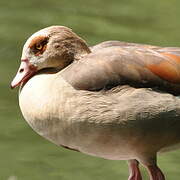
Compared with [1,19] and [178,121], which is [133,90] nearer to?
[178,121]

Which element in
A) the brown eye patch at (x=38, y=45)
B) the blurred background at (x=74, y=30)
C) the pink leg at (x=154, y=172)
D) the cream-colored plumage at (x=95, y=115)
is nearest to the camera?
the cream-colored plumage at (x=95, y=115)

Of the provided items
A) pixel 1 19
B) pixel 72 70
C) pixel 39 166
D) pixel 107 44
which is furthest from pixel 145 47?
pixel 1 19

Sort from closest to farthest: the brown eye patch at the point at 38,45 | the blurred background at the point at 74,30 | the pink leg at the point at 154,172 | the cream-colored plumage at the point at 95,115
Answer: the cream-colored plumage at the point at 95,115 → the brown eye patch at the point at 38,45 → the pink leg at the point at 154,172 → the blurred background at the point at 74,30

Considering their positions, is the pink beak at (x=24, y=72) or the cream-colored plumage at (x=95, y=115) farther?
the pink beak at (x=24, y=72)

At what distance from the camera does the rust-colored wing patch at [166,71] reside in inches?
179

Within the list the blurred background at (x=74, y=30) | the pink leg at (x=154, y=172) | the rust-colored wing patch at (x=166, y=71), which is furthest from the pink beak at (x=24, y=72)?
the blurred background at (x=74, y=30)

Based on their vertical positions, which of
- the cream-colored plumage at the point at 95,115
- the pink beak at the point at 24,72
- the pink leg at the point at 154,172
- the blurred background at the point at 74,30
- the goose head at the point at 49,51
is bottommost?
the blurred background at the point at 74,30

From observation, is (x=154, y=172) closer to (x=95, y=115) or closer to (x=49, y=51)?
(x=95, y=115)

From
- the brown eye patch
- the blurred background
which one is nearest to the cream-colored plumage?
the brown eye patch

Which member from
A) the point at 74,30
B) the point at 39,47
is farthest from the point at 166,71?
the point at 74,30

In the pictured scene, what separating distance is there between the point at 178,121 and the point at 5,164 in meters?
2.06

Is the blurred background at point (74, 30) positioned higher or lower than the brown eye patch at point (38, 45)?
lower

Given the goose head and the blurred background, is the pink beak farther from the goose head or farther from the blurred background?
the blurred background

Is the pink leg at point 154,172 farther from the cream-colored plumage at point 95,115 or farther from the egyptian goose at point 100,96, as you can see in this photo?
Answer: the cream-colored plumage at point 95,115
